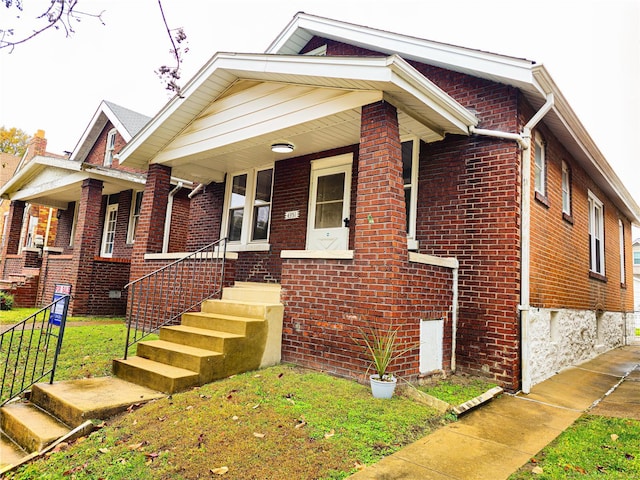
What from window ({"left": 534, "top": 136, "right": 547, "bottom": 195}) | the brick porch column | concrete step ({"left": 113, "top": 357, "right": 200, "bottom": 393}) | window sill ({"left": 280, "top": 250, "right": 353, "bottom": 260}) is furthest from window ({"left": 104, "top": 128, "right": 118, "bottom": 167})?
window ({"left": 534, "top": 136, "right": 547, "bottom": 195})

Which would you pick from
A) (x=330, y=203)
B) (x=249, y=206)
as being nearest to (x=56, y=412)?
(x=330, y=203)

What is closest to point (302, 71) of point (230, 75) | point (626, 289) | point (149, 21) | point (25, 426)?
point (230, 75)

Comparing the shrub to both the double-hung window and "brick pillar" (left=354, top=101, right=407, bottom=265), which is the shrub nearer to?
the double-hung window

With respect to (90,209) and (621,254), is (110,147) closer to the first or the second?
(90,209)

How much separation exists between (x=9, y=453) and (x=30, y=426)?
0.79 feet

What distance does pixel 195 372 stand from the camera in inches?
175

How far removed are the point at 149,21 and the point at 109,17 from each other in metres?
A: 0.26

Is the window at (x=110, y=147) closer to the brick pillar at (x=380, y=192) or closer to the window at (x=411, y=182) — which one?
the window at (x=411, y=182)

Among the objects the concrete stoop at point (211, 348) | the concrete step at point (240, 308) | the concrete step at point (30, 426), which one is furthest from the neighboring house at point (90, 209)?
the concrete step at point (30, 426)

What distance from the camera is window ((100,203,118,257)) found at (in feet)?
44.4

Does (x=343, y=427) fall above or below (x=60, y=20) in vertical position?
below

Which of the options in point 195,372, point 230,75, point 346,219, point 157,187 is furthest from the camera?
point 157,187

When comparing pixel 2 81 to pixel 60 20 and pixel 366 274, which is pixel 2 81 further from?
pixel 366 274

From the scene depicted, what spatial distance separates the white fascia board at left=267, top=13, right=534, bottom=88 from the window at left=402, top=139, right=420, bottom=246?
1.25 m
